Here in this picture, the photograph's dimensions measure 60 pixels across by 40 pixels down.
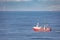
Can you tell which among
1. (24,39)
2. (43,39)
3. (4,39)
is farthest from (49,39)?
(4,39)

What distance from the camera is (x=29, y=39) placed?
17.6m

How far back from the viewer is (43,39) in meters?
17.6

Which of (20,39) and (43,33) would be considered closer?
(20,39)

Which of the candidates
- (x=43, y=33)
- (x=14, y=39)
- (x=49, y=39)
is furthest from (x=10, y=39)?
(x=43, y=33)

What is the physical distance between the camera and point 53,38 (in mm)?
17969

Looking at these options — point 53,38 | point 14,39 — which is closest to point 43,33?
point 53,38

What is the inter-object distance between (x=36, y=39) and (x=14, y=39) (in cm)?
144

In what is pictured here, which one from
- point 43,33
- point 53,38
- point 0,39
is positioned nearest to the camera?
point 0,39

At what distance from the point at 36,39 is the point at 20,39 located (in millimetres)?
1028

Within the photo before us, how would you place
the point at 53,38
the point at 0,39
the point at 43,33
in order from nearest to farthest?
the point at 0,39 < the point at 53,38 < the point at 43,33

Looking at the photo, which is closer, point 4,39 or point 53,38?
point 4,39

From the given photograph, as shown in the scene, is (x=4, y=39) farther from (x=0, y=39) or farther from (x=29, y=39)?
(x=29, y=39)

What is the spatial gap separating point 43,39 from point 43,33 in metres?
3.26

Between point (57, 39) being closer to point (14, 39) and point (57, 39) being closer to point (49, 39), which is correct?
point (49, 39)
